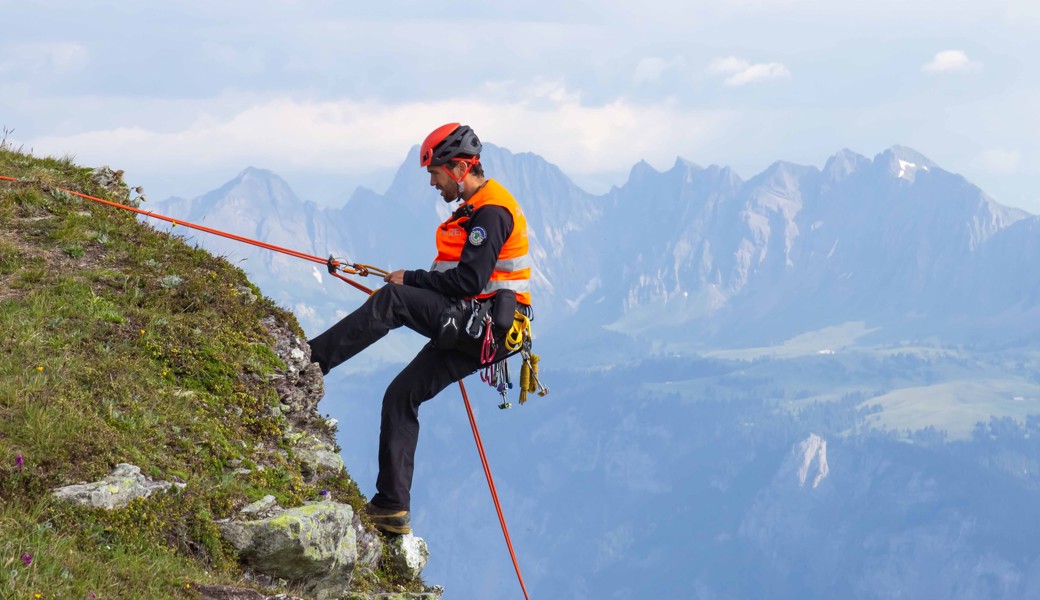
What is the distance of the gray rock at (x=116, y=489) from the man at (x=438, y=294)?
3049mm

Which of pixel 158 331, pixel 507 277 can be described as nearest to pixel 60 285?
pixel 158 331

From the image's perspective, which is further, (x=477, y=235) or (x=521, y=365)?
(x=521, y=365)

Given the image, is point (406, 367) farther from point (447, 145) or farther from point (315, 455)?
point (447, 145)

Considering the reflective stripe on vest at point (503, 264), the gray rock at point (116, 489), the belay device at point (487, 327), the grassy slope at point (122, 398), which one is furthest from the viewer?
the reflective stripe on vest at point (503, 264)

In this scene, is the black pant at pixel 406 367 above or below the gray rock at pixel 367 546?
above

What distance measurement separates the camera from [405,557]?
34.7 ft

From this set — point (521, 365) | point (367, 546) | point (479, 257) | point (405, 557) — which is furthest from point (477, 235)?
point (405, 557)

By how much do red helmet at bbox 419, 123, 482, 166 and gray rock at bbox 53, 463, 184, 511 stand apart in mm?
4445

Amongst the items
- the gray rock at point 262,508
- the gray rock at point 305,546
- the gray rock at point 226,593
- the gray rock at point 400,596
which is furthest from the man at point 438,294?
the gray rock at point 226,593

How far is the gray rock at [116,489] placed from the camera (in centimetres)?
756

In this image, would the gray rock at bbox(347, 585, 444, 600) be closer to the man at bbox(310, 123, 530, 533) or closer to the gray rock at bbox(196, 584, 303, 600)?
the man at bbox(310, 123, 530, 533)

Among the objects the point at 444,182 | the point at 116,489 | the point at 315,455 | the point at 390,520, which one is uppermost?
the point at 444,182

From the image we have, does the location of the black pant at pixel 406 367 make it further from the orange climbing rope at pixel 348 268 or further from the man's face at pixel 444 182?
the man's face at pixel 444 182

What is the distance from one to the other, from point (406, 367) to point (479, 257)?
1.50m
